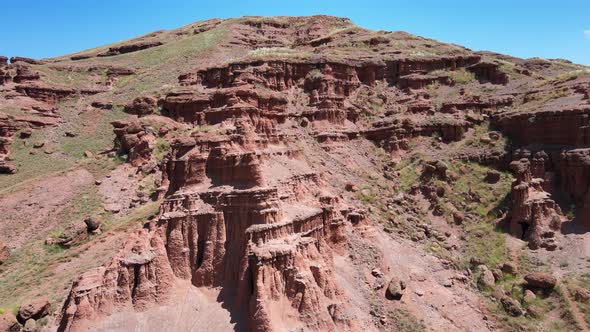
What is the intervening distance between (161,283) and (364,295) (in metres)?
10.5

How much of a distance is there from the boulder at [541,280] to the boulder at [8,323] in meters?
27.6

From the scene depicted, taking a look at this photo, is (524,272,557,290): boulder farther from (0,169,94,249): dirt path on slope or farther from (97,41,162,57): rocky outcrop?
(97,41,162,57): rocky outcrop

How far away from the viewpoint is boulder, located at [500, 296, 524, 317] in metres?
24.0

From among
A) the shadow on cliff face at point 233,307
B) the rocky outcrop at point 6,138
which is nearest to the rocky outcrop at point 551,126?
the shadow on cliff face at point 233,307

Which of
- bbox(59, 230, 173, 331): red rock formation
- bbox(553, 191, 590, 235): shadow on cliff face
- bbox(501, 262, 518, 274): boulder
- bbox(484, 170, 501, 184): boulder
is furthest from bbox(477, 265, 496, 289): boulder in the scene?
bbox(59, 230, 173, 331): red rock formation

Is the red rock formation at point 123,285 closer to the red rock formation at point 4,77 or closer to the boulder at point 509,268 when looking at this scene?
the boulder at point 509,268

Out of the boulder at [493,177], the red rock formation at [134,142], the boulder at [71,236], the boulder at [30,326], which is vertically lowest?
the boulder at [30,326]

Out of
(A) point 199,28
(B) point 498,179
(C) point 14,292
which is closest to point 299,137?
(B) point 498,179

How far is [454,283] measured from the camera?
25875mm

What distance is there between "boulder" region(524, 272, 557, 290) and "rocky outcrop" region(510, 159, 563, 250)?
3.48 metres

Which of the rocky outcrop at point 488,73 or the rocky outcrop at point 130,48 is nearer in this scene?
the rocky outcrop at point 488,73

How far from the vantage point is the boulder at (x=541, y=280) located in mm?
24934

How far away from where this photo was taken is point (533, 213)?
96.5 ft

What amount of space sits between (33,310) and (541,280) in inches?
1076
